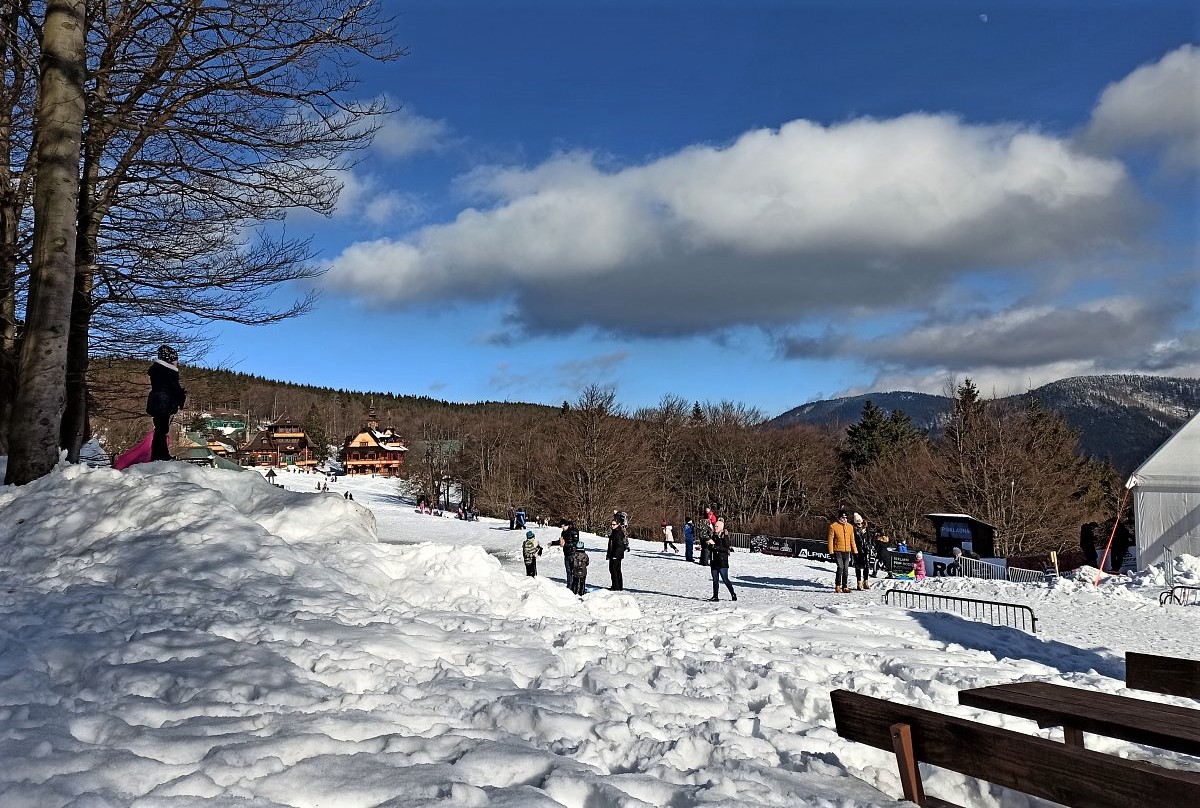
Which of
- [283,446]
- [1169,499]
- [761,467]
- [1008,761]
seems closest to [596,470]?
[761,467]

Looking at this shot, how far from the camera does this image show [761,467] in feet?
241

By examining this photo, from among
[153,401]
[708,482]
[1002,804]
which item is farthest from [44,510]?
[708,482]

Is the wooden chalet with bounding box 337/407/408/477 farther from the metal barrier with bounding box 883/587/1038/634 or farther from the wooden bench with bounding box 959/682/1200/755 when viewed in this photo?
the wooden bench with bounding box 959/682/1200/755

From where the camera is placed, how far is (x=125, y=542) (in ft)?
23.8

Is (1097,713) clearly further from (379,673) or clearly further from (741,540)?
(741,540)

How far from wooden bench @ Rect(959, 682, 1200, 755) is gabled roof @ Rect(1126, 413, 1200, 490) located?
80.6 ft

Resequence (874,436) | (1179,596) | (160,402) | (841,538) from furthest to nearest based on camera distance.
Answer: (874,436), (1179,596), (841,538), (160,402)

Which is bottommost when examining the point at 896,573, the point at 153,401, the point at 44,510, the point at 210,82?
the point at 896,573

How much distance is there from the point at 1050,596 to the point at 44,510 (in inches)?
693

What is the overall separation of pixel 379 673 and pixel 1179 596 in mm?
18790

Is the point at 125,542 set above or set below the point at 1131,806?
above

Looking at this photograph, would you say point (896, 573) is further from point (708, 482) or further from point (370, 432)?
point (370, 432)

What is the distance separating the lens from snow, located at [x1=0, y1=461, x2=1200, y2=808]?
3457 mm

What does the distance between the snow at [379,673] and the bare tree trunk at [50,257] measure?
0.80 m
